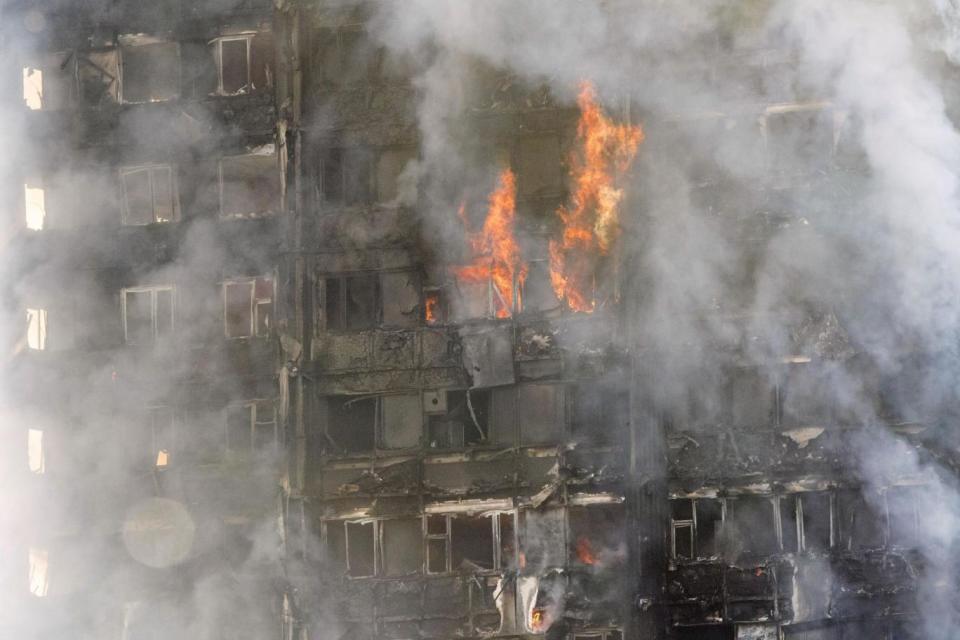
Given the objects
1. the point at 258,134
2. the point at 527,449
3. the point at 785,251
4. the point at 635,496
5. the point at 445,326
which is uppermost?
the point at 258,134

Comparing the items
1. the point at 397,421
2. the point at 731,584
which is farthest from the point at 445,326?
the point at 731,584

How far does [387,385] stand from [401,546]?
96.2 inches

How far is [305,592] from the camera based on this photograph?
433 inches

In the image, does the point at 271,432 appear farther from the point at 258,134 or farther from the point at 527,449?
the point at 258,134

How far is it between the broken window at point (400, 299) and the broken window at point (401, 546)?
3.01m

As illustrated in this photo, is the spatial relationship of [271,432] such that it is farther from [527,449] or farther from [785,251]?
[785,251]

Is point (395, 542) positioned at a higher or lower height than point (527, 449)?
lower

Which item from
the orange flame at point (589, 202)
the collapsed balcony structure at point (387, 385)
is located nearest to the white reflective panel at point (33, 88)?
the collapsed balcony structure at point (387, 385)

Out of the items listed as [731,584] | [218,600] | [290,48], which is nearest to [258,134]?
[290,48]

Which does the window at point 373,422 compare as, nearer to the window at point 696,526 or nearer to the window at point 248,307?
the window at point 248,307

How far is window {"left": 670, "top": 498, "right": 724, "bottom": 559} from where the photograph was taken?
429 inches

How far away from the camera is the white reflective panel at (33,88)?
11.9 metres

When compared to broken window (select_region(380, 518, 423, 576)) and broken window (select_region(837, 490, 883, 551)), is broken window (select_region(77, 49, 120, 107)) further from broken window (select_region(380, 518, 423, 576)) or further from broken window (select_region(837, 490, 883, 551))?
broken window (select_region(837, 490, 883, 551))

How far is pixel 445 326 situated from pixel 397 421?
1633mm
